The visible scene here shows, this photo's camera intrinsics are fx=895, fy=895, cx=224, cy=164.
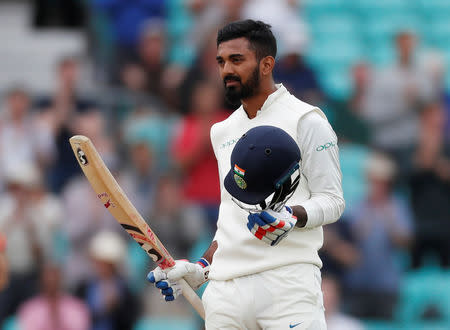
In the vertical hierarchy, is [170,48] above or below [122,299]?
above

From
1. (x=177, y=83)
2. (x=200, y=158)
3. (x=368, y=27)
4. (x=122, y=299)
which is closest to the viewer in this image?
(x=122, y=299)

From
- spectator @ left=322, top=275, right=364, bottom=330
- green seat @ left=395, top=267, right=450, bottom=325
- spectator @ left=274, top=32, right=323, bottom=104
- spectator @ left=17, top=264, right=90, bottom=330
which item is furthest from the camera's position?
spectator @ left=274, top=32, right=323, bottom=104

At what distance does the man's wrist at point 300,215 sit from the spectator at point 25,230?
4.48 meters

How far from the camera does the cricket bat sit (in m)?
3.69

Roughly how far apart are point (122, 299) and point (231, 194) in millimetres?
4125

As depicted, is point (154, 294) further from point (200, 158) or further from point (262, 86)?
point (262, 86)

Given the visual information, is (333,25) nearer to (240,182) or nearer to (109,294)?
(109,294)

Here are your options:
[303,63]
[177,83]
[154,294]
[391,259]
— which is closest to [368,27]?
[303,63]

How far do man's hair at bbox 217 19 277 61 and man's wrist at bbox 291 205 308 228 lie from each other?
66 cm

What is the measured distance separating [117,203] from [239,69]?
2.52ft

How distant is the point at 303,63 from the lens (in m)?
8.52

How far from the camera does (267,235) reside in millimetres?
3266

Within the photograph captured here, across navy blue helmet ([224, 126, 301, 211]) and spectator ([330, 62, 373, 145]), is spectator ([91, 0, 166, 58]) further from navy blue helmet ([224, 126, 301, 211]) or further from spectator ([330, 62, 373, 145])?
navy blue helmet ([224, 126, 301, 211])

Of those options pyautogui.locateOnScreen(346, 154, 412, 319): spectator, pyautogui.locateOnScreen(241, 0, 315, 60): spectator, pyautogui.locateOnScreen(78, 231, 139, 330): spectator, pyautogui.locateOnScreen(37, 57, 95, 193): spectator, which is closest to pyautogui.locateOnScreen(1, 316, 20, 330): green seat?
pyautogui.locateOnScreen(78, 231, 139, 330): spectator
